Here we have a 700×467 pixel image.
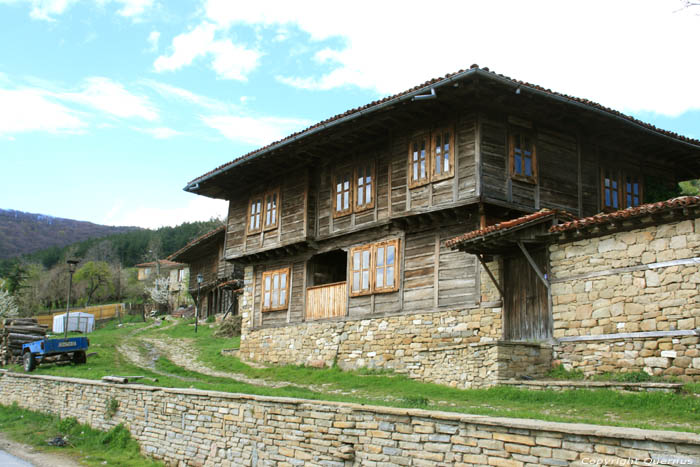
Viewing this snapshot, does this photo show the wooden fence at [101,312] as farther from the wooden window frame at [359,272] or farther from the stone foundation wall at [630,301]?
the stone foundation wall at [630,301]

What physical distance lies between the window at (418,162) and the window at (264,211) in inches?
246

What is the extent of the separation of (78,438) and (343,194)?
9.92 meters

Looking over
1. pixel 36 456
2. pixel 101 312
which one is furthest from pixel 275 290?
pixel 101 312

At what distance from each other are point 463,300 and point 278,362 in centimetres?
818

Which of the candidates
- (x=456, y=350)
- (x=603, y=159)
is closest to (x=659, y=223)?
(x=456, y=350)

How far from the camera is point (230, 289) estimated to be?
37344 mm

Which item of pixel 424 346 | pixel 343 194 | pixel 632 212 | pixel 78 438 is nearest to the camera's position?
pixel 632 212

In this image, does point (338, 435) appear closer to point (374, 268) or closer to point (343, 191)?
point (374, 268)

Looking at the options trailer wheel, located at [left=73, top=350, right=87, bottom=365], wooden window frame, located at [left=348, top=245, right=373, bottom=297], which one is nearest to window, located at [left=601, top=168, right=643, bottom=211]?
wooden window frame, located at [left=348, top=245, right=373, bottom=297]

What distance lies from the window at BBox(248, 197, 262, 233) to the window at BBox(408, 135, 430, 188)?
7414 millimetres

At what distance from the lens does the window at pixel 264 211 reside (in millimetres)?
22148

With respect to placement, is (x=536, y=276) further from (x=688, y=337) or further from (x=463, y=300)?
(x=688, y=337)

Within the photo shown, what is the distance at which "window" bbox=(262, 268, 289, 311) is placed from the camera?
72.7 ft

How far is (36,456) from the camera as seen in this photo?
15.3 meters
